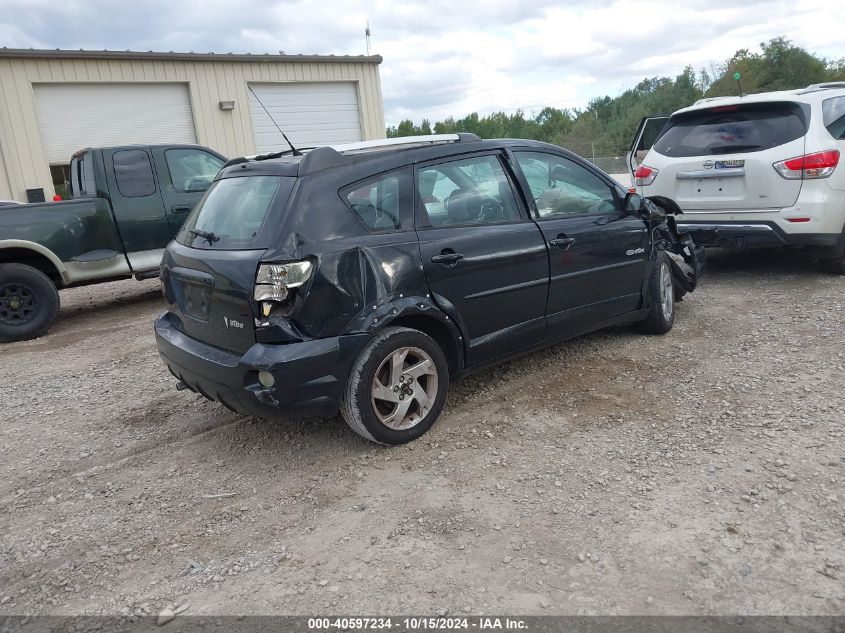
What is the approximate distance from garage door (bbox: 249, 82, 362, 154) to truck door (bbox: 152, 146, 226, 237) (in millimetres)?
6547

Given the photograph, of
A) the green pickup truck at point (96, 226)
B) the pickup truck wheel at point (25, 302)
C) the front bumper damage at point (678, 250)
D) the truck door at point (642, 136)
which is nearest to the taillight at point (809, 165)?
the front bumper damage at point (678, 250)

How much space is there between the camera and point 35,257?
23.4 feet

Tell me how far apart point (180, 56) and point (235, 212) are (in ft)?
37.3

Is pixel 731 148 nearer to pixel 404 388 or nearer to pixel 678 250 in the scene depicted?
pixel 678 250

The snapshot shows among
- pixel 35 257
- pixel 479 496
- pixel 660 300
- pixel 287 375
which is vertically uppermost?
pixel 35 257

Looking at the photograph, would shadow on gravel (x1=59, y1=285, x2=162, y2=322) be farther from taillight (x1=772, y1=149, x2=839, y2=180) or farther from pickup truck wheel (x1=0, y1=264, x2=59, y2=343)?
taillight (x1=772, y1=149, x2=839, y2=180)

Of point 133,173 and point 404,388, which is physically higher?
point 133,173

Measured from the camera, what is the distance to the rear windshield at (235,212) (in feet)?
11.9

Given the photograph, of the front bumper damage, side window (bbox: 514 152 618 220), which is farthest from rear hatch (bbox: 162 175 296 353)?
the front bumper damage

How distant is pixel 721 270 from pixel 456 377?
16.6 feet

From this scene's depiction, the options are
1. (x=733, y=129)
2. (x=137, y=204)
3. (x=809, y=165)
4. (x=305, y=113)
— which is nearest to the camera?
(x=809, y=165)

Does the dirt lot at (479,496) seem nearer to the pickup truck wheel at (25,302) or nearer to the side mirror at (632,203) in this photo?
the side mirror at (632,203)

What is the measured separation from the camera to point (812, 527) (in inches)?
112

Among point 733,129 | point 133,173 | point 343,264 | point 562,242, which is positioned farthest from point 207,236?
point 733,129
